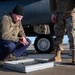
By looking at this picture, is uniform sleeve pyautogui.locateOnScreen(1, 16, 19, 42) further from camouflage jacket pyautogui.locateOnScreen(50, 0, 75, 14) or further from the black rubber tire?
the black rubber tire

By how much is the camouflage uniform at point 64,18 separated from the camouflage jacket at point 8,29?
793 millimetres

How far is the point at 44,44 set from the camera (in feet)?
28.6

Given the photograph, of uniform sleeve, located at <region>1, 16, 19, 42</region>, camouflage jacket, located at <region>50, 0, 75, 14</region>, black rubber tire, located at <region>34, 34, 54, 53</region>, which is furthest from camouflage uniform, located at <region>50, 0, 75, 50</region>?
black rubber tire, located at <region>34, 34, 54, 53</region>

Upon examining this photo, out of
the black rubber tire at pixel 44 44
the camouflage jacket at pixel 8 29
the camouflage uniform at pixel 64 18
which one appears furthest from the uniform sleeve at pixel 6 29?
the black rubber tire at pixel 44 44

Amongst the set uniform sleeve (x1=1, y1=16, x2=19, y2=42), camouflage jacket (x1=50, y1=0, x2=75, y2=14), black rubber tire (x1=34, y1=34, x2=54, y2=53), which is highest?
camouflage jacket (x1=50, y1=0, x2=75, y2=14)

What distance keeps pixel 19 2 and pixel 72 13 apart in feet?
12.6

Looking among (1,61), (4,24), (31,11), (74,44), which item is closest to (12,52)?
(1,61)

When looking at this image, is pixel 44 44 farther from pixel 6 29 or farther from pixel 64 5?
pixel 6 29

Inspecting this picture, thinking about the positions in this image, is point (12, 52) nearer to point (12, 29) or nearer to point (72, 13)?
point (12, 29)

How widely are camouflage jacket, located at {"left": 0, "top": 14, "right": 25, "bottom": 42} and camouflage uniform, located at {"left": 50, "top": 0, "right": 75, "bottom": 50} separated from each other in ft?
2.60

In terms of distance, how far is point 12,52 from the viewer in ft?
17.7

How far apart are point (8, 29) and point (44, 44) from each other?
3.85 meters

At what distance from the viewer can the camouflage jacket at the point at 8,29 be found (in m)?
4.88

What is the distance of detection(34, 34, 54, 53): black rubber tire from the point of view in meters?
8.55
